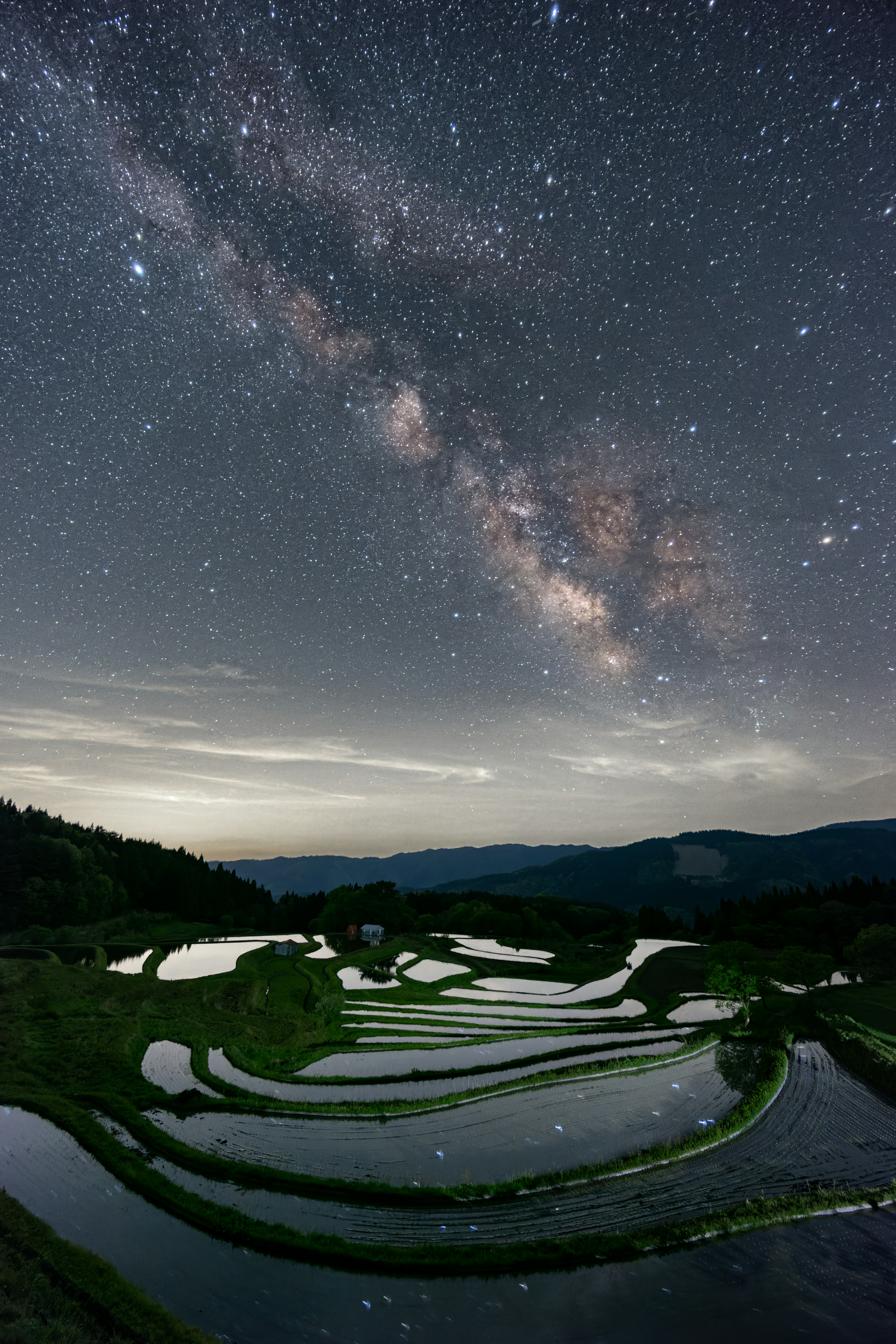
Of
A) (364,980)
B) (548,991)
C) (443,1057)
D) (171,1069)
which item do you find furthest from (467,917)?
(171,1069)

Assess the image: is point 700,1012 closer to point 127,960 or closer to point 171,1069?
point 171,1069

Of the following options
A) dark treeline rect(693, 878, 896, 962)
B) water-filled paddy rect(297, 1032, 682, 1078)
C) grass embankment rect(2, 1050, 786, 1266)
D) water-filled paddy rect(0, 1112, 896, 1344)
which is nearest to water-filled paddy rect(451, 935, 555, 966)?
dark treeline rect(693, 878, 896, 962)

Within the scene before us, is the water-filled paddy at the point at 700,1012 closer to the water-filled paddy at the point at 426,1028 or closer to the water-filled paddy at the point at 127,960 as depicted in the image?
the water-filled paddy at the point at 426,1028

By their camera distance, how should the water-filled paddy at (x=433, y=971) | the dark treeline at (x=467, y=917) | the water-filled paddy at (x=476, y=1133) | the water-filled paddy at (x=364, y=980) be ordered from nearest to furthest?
the water-filled paddy at (x=476, y=1133) → the water-filled paddy at (x=364, y=980) → the water-filled paddy at (x=433, y=971) → the dark treeline at (x=467, y=917)

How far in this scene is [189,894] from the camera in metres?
106

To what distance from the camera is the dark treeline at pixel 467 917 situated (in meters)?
87.4

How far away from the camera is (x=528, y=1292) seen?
481 inches

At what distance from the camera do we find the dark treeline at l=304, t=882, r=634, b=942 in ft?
287

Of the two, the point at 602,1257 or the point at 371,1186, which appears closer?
the point at 602,1257

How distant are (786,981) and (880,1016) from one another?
12.4 m

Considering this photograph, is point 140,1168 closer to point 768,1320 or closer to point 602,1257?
point 602,1257

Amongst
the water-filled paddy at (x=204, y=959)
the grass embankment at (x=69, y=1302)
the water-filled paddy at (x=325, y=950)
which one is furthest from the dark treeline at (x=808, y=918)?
the grass embankment at (x=69, y=1302)

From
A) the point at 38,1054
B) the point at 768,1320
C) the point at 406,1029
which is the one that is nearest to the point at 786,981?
the point at 406,1029

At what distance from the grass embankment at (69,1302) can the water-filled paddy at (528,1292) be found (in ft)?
1.92
